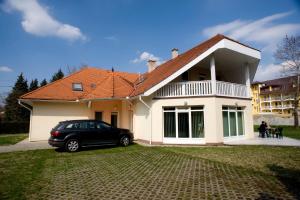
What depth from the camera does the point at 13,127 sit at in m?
30.4

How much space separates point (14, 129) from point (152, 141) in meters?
24.8

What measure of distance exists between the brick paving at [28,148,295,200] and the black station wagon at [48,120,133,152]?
9.82ft

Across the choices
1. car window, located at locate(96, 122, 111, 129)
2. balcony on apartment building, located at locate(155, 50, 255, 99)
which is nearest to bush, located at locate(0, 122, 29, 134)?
car window, located at locate(96, 122, 111, 129)

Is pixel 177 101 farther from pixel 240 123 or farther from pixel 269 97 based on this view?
pixel 269 97

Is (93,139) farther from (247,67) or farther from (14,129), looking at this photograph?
(14,129)

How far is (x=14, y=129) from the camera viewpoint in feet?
100

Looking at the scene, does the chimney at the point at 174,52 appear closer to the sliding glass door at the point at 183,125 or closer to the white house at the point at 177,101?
the white house at the point at 177,101

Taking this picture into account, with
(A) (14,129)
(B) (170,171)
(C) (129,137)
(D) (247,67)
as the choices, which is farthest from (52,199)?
(A) (14,129)

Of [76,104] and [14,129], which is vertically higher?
[76,104]

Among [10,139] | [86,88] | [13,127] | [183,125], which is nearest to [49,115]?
[86,88]

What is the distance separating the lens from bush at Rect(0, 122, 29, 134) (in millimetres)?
29744

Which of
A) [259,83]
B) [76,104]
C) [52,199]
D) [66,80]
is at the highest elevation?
[259,83]

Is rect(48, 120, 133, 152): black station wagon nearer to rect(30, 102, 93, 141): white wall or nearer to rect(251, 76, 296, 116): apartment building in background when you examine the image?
rect(30, 102, 93, 141): white wall

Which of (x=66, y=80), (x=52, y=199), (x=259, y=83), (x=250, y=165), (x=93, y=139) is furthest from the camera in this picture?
(x=259, y=83)
